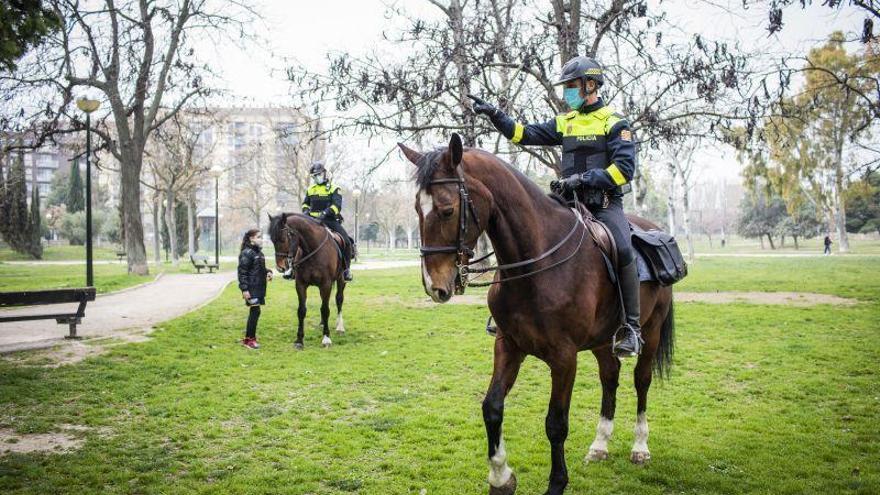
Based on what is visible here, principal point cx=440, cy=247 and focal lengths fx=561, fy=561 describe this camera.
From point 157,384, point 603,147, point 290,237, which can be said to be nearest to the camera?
point 603,147

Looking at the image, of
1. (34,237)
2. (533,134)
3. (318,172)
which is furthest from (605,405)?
(34,237)

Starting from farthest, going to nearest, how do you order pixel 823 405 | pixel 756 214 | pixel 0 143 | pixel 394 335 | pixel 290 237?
pixel 756 214 → pixel 0 143 → pixel 394 335 → pixel 290 237 → pixel 823 405

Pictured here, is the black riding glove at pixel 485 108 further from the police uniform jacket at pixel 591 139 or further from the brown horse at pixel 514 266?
the brown horse at pixel 514 266

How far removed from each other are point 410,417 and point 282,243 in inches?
230

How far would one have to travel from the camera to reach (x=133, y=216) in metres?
25.5

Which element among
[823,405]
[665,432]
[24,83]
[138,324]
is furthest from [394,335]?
[24,83]

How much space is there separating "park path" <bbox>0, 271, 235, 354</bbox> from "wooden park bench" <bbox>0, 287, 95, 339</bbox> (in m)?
0.45

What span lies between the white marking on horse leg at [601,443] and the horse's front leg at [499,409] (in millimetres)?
1300

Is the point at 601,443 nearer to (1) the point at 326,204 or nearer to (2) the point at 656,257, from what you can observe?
(2) the point at 656,257

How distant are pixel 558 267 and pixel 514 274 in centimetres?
36

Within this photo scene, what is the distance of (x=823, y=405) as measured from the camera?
704 centimetres

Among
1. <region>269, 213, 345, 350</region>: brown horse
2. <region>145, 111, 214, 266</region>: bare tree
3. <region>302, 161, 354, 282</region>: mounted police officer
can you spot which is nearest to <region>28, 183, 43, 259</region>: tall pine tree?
<region>145, 111, 214, 266</region>: bare tree

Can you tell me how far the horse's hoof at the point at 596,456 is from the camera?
5.33 metres

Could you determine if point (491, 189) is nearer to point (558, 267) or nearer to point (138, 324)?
point (558, 267)
